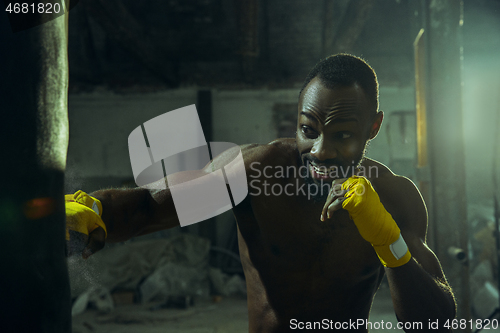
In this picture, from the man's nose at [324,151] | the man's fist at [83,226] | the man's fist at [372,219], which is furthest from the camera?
the man's nose at [324,151]

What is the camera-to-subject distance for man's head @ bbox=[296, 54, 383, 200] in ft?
4.45

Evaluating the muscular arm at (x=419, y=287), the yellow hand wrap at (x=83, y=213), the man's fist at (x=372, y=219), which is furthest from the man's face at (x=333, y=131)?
the yellow hand wrap at (x=83, y=213)

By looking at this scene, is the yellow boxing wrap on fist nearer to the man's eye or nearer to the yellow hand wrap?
the man's eye

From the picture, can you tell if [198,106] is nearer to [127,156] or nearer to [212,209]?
[127,156]

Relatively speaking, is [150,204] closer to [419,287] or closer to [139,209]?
[139,209]

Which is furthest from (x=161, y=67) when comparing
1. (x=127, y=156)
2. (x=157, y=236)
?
(x=157, y=236)

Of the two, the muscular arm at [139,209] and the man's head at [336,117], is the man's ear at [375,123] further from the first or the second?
the muscular arm at [139,209]

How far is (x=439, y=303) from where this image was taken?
126 cm

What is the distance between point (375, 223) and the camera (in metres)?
1.21

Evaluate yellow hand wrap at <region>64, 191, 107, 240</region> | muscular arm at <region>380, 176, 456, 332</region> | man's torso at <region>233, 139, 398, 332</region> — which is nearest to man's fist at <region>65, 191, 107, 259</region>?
yellow hand wrap at <region>64, 191, 107, 240</region>

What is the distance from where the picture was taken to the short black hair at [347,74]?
1409 millimetres

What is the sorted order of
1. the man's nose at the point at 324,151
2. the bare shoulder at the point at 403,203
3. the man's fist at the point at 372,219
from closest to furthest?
the man's fist at the point at 372,219, the man's nose at the point at 324,151, the bare shoulder at the point at 403,203

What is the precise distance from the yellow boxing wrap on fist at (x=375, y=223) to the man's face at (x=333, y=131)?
0.14m

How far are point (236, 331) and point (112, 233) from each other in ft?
10.1
